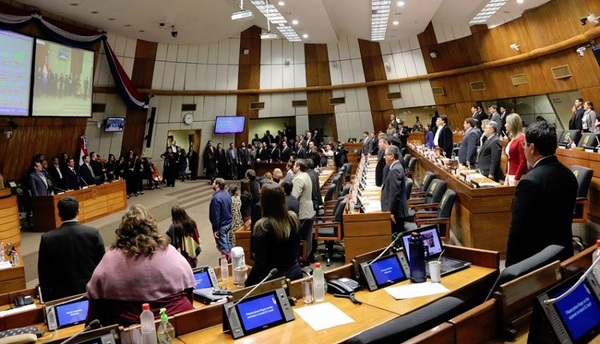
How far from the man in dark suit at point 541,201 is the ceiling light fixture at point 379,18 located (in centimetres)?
884

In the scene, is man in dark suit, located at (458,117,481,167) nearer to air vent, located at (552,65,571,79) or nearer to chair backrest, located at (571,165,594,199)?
chair backrest, located at (571,165,594,199)

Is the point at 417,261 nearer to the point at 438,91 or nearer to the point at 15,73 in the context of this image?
the point at 15,73

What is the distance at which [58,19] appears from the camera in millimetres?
11625

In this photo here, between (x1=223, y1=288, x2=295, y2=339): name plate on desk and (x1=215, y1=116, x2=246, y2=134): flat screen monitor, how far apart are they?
15.0m

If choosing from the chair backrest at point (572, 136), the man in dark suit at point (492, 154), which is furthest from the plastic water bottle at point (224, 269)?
the chair backrest at point (572, 136)

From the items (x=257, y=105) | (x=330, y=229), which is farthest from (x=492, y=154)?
(x=257, y=105)

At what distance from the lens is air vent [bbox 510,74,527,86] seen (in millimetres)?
12430

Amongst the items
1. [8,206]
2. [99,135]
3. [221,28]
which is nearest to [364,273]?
[8,206]

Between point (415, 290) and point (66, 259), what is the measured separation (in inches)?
95.1

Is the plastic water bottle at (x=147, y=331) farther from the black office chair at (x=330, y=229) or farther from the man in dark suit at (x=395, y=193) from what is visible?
the black office chair at (x=330, y=229)

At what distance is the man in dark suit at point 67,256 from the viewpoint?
3186mm

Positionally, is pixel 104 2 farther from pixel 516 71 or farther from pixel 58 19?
pixel 516 71

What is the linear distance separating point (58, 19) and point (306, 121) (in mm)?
9030

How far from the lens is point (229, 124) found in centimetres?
1702
